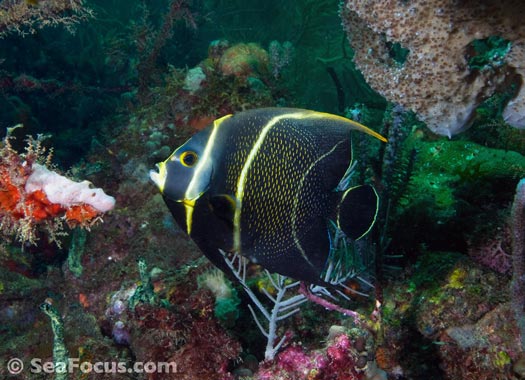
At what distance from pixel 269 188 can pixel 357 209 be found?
36 centimetres

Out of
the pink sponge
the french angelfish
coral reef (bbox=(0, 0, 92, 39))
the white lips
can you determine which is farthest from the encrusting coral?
coral reef (bbox=(0, 0, 92, 39))

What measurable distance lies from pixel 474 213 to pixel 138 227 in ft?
10.9

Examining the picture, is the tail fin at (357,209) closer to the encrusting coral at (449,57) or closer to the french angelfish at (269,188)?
the french angelfish at (269,188)

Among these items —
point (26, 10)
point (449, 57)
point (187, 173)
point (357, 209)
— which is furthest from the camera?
point (26, 10)

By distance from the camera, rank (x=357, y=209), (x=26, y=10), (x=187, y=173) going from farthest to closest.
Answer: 1. (x=26, y=10)
2. (x=357, y=209)
3. (x=187, y=173)

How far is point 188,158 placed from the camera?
4.51ft

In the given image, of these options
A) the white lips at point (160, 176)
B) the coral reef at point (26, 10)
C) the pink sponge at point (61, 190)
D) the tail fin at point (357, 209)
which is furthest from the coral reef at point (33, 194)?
the tail fin at point (357, 209)

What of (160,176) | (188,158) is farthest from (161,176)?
(188,158)

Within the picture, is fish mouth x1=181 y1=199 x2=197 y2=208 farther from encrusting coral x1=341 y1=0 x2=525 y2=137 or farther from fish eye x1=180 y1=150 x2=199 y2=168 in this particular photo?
encrusting coral x1=341 y1=0 x2=525 y2=137

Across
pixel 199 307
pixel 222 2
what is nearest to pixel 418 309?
pixel 199 307

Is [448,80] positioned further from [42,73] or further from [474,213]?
[42,73]

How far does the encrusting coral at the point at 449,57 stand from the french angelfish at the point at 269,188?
4.95 ft

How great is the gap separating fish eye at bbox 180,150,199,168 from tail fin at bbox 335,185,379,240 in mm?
594

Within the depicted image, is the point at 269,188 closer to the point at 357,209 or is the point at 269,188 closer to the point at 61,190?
the point at 357,209
